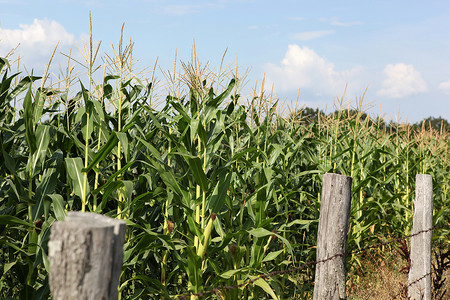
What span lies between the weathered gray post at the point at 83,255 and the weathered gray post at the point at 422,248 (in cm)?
460

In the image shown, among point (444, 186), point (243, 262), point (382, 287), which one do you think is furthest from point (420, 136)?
point (243, 262)

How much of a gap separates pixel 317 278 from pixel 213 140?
5.23ft

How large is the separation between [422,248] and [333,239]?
7.67 ft

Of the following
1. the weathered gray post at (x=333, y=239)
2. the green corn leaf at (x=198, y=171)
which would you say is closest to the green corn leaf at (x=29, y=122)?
the green corn leaf at (x=198, y=171)

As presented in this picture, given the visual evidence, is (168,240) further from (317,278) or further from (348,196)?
(348,196)

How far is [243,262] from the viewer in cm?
530

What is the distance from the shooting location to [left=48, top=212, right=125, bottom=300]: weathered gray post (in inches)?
60.4

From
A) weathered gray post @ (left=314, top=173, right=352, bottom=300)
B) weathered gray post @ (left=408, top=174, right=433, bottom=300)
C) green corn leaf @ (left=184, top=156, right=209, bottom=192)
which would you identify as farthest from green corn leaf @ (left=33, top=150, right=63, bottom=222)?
weathered gray post @ (left=408, top=174, right=433, bottom=300)

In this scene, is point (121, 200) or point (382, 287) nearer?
point (121, 200)

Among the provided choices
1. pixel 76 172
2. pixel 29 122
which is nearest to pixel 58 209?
pixel 76 172

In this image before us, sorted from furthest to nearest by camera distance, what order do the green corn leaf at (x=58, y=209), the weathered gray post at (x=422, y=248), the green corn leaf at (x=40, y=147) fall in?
the weathered gray post at (x=422, y=248) → the green corn leaf at (x=40, y=147) → the green corn leaf at (x=58, y=209)

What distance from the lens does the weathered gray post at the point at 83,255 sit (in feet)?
5.03

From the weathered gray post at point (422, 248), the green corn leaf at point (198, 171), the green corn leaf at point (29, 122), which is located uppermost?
the green corn leaf at point (29, 122)

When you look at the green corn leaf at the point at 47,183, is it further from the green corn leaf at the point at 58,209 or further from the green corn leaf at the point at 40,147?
the green corn leaf at the point at 58,209
